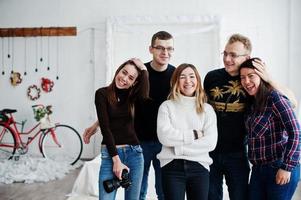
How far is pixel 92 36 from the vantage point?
5.43m

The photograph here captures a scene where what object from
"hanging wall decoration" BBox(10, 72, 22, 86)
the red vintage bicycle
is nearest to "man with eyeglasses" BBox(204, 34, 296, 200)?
the red vintage bicycle

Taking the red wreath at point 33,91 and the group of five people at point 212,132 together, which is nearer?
the group of five people at point 212,132

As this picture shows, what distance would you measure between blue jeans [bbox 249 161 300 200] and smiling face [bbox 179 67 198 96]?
57 cm

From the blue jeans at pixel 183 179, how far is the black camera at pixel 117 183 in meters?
0.21

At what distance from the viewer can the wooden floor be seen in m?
3.73

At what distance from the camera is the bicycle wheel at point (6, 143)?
5.39 metres

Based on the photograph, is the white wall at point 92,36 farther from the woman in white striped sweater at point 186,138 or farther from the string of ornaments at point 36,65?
the woman in white striped sweater at point 186,138

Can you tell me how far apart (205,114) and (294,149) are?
1.65 feet

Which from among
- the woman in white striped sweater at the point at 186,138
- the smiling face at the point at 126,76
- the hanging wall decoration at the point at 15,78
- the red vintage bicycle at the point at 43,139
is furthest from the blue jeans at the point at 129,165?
the hanging wall decoration at the point at 15,78

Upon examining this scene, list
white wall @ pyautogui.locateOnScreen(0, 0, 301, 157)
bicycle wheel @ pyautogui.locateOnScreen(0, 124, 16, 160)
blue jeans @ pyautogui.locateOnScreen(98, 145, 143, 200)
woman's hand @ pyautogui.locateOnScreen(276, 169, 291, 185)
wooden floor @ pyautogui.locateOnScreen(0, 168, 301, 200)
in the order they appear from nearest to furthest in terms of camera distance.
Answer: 1. woman's hand @ pyautogui.locateOnScreen(276, 169, 291, 185)
2. blue jeans @ pyautogui.locateOnScreen(98, 145, 143, 200)
3. wooden floor @ pyautogui.locateOnScreen(0, 168, 301, 200)
4. white wall @ pyautogui.locateOnScreen(0, 0, 301, 157)
5. bicycle wheel @ pyautogui.locateOnScreen(0, 124, 16, 160)

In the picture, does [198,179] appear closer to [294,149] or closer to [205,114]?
[205,114]

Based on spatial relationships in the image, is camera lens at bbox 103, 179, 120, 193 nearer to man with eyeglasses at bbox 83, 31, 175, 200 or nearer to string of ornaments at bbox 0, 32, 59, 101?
man with eyeglasses at bbox 83, 31, 175, 200

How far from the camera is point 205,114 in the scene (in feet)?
6.57

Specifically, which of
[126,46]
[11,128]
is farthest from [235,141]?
[11,128]
